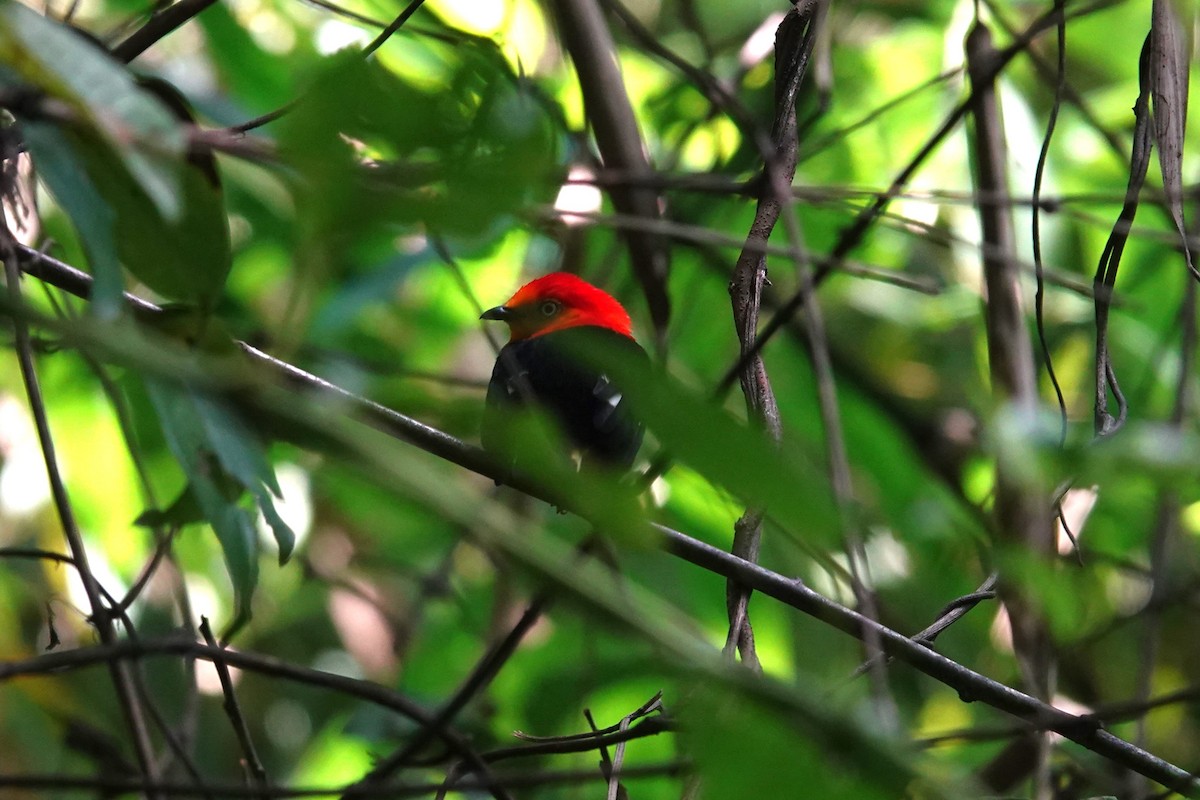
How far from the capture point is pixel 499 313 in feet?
15.5

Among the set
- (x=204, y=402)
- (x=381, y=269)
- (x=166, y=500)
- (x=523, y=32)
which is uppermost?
(x=523, y=32)

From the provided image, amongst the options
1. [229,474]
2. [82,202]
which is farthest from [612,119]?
[82,202]

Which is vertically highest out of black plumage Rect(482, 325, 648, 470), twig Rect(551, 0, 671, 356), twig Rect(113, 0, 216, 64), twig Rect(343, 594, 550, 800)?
twig Rect(551, 0, 671, 356)

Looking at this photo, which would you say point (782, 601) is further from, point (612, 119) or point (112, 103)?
point (612, 119)

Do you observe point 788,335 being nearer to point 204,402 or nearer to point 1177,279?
point 1177,279

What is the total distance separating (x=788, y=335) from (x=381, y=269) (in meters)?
1.58

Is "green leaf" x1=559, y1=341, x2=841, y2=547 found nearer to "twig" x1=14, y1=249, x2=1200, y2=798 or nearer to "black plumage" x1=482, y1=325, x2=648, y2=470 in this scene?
"twig" x1=14, y1=249, x2=1200, y2=798

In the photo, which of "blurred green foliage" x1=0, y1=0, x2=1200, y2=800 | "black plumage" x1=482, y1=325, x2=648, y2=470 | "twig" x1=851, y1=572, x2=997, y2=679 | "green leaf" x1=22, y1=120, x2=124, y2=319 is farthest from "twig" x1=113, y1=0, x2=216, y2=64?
"twig" x1=851, y1=572, x2=997, y2=679

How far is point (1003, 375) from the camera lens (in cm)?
325

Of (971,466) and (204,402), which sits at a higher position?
(971,466)

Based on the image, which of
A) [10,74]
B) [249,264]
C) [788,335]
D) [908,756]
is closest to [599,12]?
[788,335]

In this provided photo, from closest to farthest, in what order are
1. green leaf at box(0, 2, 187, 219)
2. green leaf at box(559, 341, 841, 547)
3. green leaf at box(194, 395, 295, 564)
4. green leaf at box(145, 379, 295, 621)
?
green leaf at box(559, 341, 841, 547)
green leaf at box(0, 2, 187, 219)
green leaf at box(194, 395, 295, 564)
green leaf at box(145, 379, 295, 621)

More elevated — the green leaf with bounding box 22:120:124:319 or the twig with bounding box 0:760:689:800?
the green leaf with bounding box 22:120:124:319

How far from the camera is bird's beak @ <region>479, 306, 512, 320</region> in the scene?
461 centimetres
